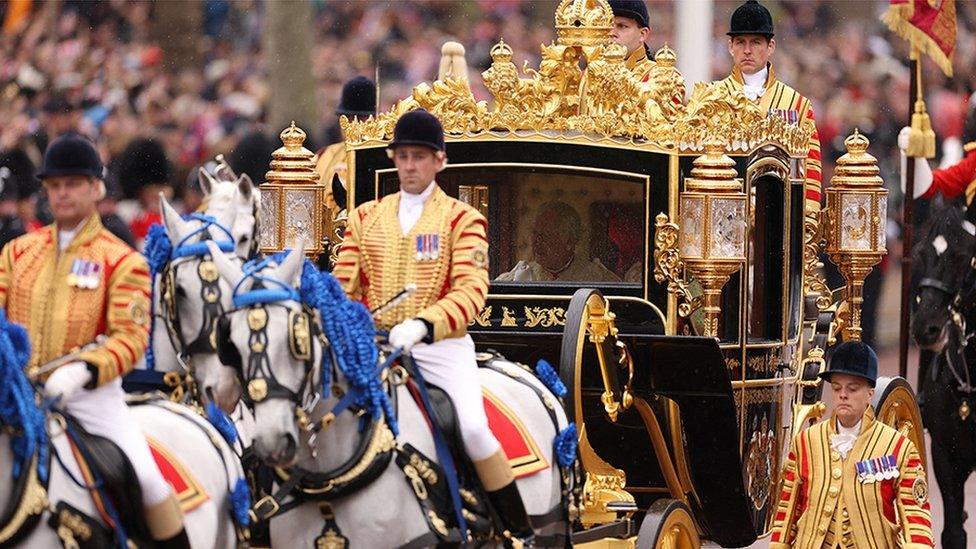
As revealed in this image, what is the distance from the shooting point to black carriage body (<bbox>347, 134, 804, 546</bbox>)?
959 centimetres

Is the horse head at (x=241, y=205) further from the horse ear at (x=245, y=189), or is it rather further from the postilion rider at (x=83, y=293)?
the postilion rider at (x=83, y=293)

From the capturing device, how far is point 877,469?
8906 mm

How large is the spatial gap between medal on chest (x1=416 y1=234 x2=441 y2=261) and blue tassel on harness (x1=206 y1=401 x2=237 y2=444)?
33.6 inches

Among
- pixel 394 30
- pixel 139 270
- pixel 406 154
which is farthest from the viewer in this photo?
pixel 394 30

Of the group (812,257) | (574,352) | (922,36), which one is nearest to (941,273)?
(922,36)

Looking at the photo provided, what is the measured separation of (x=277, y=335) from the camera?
696 centimetres

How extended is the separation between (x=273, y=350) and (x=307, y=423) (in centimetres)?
30

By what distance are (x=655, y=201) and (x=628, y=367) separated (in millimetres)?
771

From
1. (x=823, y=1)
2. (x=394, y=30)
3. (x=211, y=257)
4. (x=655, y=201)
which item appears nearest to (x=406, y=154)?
(x=211, y=257)

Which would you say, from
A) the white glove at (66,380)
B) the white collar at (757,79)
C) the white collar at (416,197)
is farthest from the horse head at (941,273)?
the white glove at (66,380)

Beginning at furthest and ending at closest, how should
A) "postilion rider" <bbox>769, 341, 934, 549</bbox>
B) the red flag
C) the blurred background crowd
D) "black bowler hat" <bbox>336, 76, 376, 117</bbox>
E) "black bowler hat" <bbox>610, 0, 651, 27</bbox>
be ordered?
1. the blurred background crowd
2. "black bowler hat" <bbox>336, 76, 376, 117</bbox>
3. the red flag
4. "black bowler hat" <bbox>610, 0, 651, 27</bbox>
5. "postilion rider" <bbox>769, 341, 934, 549</bbox>

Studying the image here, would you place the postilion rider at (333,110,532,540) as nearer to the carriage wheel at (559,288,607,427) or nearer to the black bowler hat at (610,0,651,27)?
the carriage wheel at (559,288,607,427)

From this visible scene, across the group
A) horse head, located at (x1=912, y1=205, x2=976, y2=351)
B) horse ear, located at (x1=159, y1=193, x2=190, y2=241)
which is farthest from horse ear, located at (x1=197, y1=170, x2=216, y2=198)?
horse head, located at (x1=912, y1=205, x2=976, y2=351)

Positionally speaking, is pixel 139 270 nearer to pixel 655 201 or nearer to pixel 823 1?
pixel 655 201
